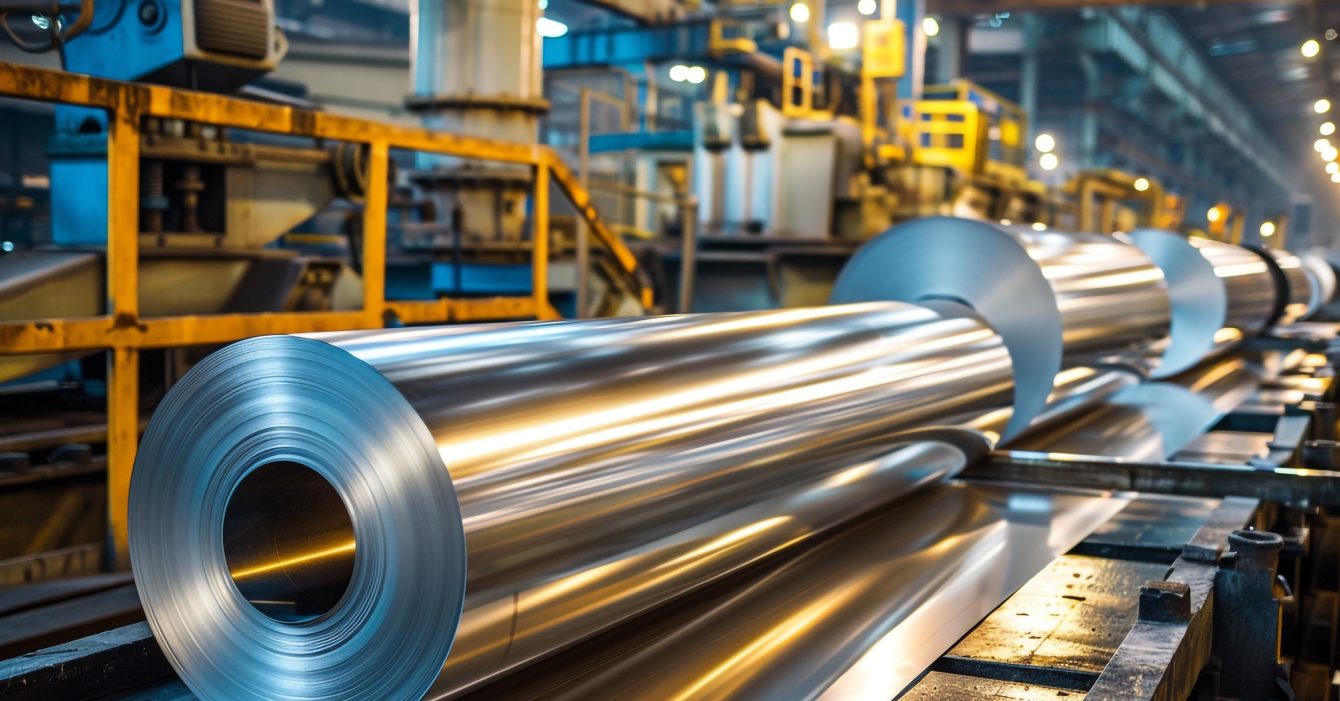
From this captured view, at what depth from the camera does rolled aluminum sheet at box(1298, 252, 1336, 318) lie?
29.9ft

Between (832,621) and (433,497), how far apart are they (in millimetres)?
769

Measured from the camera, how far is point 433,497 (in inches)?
51.0

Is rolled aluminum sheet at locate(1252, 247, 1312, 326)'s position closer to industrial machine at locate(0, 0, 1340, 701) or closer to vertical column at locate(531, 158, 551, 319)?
industrial machine at locate(0, 0, 1340, 701)

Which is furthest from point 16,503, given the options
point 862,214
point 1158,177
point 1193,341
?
point 1158,177

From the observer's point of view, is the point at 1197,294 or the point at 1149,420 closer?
the point at 1149,420

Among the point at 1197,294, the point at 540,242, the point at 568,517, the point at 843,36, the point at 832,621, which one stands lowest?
the point at 832,621

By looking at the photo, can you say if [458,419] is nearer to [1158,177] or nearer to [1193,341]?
[1193,341]

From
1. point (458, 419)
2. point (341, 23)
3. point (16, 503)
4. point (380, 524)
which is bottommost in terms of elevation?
point (16, 503)

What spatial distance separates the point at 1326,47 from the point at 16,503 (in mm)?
21913

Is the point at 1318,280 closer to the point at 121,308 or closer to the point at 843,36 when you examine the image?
the point at 843,36

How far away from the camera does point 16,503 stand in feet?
10.6

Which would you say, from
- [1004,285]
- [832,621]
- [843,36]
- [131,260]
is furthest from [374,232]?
[843,36]

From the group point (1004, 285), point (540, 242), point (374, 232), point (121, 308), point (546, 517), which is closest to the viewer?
point (546, 517)

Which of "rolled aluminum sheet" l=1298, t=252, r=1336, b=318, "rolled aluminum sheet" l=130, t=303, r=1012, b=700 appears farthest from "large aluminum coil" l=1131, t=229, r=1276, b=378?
"rolled aluminum sheet" l=130, t=303, r=1012, b=700
